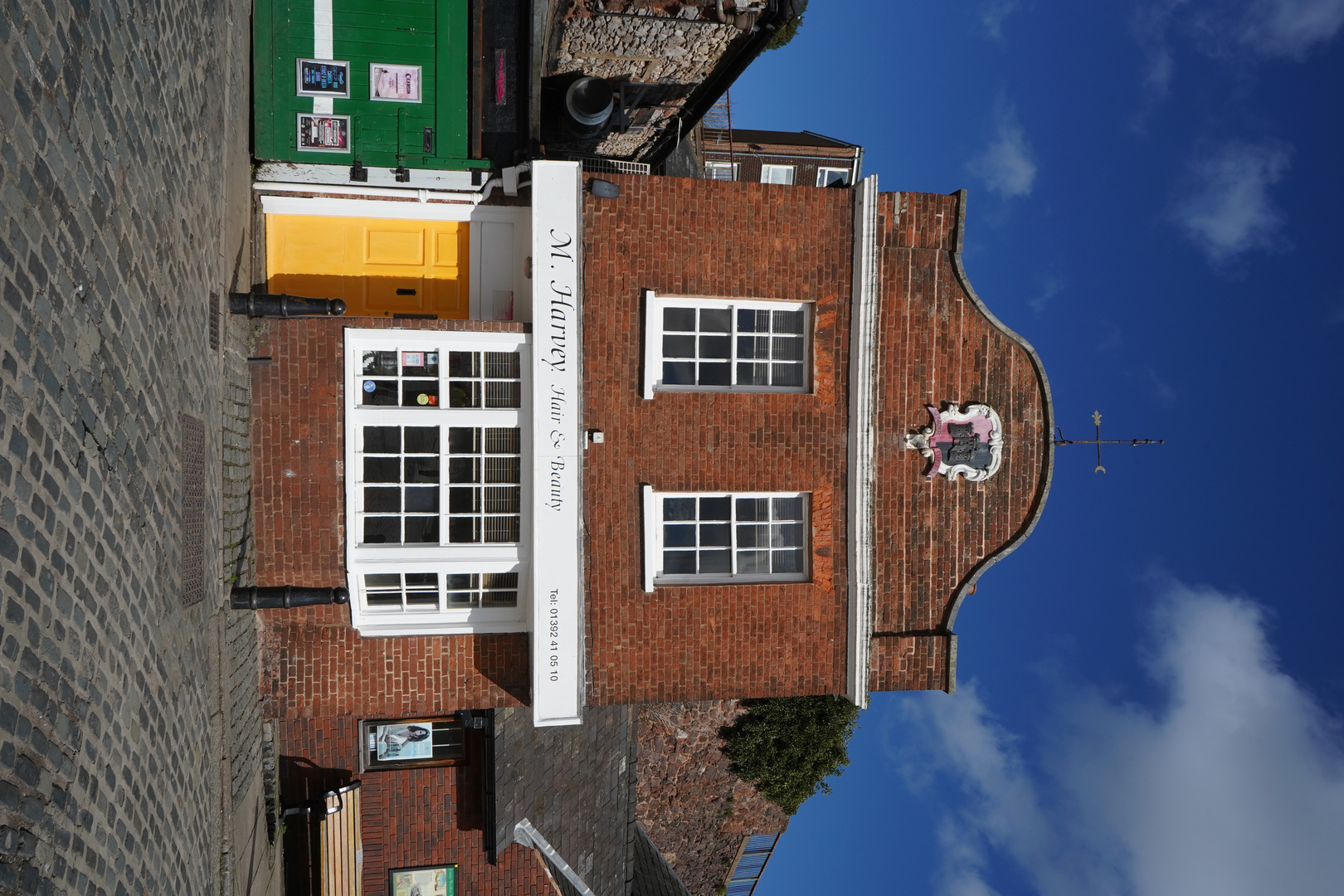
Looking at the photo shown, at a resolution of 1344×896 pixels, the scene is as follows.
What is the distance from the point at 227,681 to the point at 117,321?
5.51 m

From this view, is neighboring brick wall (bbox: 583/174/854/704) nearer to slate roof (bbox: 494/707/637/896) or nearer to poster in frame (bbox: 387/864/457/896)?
slate roof (bbox: 494/707/637/896)

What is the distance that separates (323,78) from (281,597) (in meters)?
8.26

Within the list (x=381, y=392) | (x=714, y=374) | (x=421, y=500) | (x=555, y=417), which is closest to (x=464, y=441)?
(x=421, y=500)

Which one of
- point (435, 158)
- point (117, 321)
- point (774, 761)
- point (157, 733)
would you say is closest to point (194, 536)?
point (157, 733)

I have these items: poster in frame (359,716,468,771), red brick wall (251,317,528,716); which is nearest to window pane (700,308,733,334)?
red brick wall (251,317,528,716)

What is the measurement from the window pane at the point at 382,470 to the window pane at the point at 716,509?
4.61 meters

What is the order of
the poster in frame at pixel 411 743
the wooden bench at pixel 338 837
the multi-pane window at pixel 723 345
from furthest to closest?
the poster in frame at pixel 411 743, the wooden bench at pixel 338 837, the multi-pane window at pixel 723 345

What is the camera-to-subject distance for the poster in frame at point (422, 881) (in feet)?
52.7

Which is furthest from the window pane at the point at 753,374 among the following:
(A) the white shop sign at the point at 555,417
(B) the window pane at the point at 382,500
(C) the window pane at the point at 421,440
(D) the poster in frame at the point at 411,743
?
(D) the poster in frame at the point at 411,743

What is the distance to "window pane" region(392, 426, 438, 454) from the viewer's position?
472 inches

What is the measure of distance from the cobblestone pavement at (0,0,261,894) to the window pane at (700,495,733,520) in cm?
667

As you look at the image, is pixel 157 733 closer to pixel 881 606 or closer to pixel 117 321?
pixel 117 321

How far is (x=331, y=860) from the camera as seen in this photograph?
48.3 feet

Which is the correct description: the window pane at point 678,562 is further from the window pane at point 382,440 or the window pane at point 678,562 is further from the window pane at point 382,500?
the window pane at point 382,440
